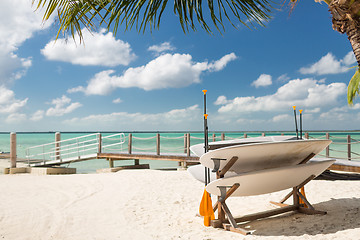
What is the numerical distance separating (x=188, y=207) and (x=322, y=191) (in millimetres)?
2660

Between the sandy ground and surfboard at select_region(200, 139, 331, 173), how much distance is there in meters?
0.80

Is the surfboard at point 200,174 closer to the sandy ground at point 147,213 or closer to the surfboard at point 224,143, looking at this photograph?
the surfboard at point 224,143

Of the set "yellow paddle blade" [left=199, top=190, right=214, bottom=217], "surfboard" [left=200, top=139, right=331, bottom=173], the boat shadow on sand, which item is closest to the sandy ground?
the boat shadow on sand

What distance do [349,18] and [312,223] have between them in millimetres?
2477

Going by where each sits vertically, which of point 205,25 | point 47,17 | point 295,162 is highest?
point 205,25

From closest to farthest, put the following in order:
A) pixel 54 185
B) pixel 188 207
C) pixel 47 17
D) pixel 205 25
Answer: pixel 47 17 → pixel 205 25 → pixel 188 207 → pixel 54 185

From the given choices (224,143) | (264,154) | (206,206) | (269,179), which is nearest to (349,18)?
(264,154)

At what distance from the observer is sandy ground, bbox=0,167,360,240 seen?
3.69 metres

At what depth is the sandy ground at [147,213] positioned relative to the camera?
369 cm

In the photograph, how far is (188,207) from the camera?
5.37 metres

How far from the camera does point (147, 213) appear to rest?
505 centimetres

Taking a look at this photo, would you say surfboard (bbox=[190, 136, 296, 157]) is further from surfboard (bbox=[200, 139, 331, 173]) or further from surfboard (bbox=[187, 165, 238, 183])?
surfboard (bbox=[200, 139, 331, 173])

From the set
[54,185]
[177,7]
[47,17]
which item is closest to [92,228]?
[47,17]

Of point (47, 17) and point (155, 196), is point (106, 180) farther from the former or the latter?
point (47, 17)
